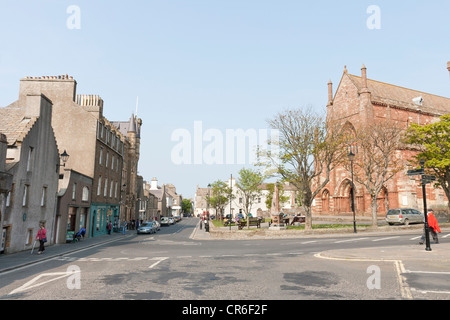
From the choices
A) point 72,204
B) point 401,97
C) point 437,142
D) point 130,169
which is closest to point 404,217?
point 437,142

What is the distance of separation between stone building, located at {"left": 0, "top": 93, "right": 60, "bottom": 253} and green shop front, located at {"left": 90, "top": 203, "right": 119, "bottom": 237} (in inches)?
361

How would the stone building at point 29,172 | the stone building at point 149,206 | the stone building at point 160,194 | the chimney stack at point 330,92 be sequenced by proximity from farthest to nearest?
the stone building at point 160,194 < the stone building at point 149,206 < the chimney stack at point 330,92 < the stone building at point 29,172

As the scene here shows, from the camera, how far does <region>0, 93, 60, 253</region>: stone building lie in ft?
57.3

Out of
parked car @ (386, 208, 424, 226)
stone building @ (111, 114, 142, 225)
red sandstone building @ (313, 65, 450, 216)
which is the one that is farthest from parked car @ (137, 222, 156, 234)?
red sandstone building @ (313, 65, 450, 216)

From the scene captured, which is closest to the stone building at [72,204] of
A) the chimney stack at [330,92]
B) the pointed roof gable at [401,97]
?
the chimney stack at [330,92]

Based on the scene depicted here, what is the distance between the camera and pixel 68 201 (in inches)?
995

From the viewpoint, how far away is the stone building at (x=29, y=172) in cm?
1745

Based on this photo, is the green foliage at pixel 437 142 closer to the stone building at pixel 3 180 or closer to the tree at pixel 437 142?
the tree at pixel 437 142

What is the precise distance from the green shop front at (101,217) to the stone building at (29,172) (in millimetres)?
9171

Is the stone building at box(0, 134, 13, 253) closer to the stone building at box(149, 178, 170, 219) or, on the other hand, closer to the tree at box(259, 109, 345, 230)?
the tree at box(259, 109, 345, 230)

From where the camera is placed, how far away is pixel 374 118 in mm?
Result: 47062

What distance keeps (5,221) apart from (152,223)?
23377 mm

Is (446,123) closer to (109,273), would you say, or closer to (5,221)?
(109,273)
